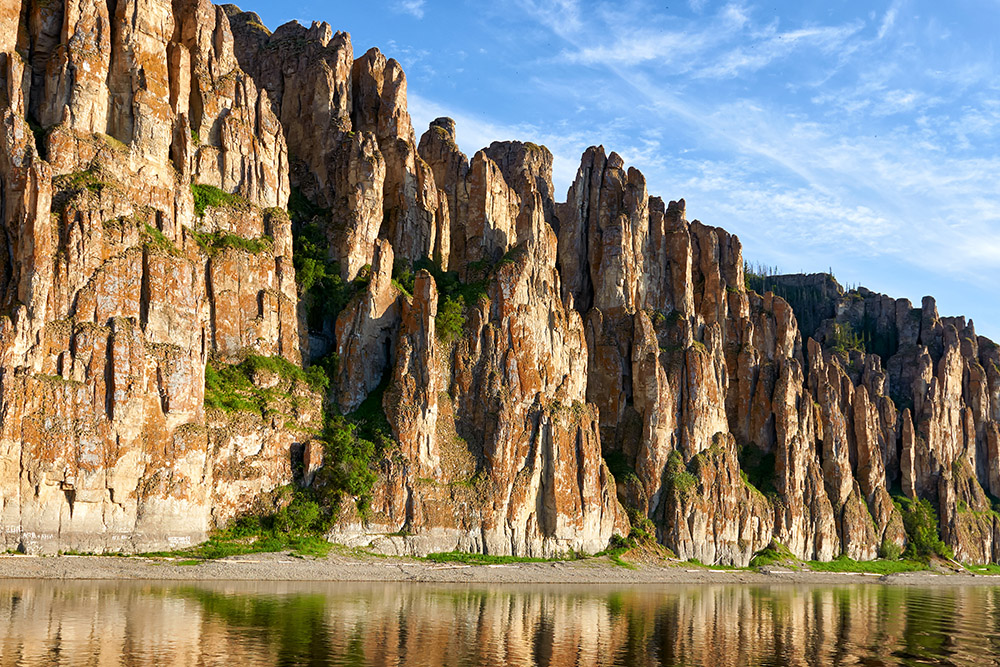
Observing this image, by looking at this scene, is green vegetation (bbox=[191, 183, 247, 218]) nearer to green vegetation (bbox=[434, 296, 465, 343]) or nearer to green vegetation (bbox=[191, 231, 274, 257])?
green vegetation (bbox=[191, 231, 274, 257])

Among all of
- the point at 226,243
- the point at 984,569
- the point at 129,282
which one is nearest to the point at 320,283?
the point at 226,243

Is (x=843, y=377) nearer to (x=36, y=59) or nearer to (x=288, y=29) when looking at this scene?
(x=288, y=29)

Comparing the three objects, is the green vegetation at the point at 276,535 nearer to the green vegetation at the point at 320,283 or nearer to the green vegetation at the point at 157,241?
the green vegetation at the point at 320,283

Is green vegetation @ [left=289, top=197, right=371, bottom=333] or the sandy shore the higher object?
green vegetation @ [left=289, top=197, right=371, bottom=333]

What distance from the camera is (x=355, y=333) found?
10644cm

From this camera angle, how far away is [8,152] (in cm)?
8394

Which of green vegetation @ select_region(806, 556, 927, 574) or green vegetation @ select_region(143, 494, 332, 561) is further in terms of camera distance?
green vegetation @ select_region(806, 556, 927, 574)

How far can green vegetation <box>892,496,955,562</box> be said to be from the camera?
156 metres

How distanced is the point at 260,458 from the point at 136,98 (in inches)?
1549

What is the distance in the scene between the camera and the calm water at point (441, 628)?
1617 inches

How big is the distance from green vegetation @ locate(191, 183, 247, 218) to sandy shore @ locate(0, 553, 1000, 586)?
39.6 m

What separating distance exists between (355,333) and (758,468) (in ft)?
234

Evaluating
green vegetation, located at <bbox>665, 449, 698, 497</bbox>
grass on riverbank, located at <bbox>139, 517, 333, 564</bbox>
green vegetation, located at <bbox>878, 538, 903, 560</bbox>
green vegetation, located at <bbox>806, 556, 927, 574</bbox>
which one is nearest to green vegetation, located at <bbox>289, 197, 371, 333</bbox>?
grass on riverbank, located at <bbox>139, 517, 333, 564</bbox>

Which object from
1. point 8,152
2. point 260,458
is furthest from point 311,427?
point 8,152
